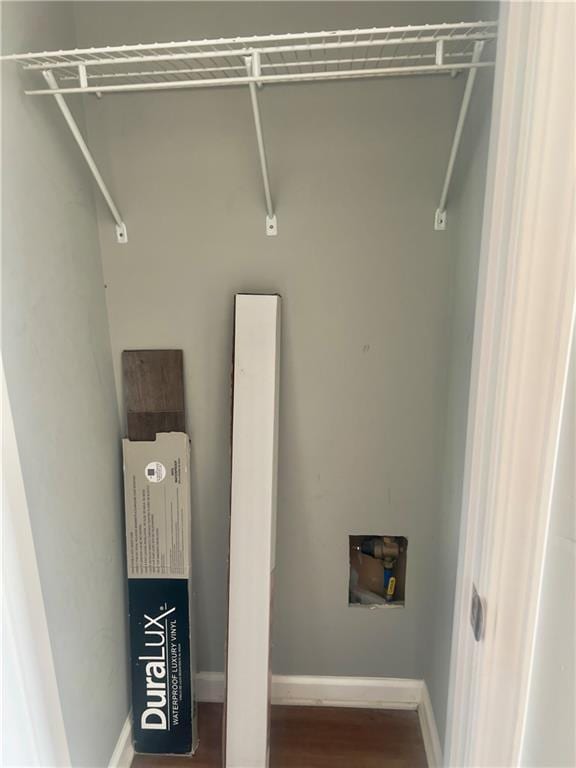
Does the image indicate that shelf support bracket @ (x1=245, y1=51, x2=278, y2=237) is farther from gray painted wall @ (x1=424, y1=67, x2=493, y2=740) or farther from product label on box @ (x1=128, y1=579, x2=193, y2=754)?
product label on box @ (x1=128, y1=579, x2=193, y2=754)

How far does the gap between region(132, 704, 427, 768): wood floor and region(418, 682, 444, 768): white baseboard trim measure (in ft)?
0.08

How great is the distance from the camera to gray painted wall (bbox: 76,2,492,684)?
4.20 feet

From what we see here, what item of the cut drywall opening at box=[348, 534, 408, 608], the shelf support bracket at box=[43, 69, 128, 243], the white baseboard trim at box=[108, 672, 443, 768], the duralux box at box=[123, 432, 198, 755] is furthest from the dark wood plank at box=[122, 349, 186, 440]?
the white baseboard trim at box=[108, 672, 443, 768]

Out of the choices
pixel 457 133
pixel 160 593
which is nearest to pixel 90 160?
pixel 457 133

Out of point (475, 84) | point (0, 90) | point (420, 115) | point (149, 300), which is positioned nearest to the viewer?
point (0, 90)

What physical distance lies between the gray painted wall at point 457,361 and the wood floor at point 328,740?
0.18 metres

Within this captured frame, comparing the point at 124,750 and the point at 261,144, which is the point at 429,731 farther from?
the point at 261,144

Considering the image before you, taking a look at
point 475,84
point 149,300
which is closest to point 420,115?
point 475,84

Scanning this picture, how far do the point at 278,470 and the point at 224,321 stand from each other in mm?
476

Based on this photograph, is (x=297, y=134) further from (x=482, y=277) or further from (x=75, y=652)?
(x=75, y=652)

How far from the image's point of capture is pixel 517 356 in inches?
23.7

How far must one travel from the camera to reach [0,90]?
955mm

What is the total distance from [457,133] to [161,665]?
167 cm

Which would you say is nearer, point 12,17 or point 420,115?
point 12,17
